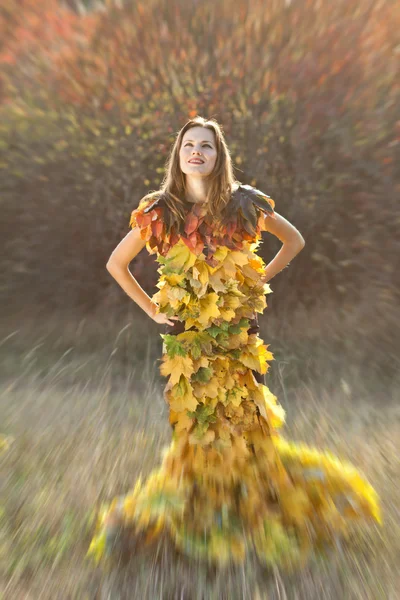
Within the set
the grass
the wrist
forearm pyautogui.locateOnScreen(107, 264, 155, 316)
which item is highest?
forearm pyautogui.locateOnScreen(107, 264, 155, 316)

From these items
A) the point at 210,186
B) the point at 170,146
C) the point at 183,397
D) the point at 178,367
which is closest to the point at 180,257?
the point at 210,186

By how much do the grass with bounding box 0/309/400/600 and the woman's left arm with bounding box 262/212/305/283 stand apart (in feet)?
3.20

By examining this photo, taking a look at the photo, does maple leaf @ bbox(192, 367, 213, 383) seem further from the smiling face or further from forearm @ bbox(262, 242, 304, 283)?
the smiling face

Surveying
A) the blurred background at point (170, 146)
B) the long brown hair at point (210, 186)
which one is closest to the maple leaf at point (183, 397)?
the long brown hair at point (210, 186)

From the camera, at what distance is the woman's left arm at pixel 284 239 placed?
84.4 inches

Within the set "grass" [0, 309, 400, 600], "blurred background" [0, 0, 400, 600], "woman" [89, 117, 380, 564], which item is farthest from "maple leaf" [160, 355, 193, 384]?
"blurred background" [0, 0, 400, 600]

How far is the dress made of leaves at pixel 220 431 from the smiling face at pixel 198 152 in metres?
0.12

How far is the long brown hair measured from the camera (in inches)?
76.7

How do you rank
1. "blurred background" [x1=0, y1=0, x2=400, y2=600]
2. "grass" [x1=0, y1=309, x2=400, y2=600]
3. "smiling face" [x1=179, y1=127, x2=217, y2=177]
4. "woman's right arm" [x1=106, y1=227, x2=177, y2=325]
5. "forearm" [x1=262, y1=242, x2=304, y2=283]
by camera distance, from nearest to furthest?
"grass" [x1=0, y1=309, x2=400, y2=600] < "smiling face" [x1=179, y1=127, x2=217, y2=177] < "woman's right arm" [x1=106, y1=227, x2=177, y2=325] < "forearm" [x1=262, y1=242, x2=304, y2=283] < "blurred background" [x1=0, y1=0, x2=400, y2=600]

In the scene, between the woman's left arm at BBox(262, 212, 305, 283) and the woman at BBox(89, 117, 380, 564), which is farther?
the woman's left arm at BBox(262, 212, 305, 283)

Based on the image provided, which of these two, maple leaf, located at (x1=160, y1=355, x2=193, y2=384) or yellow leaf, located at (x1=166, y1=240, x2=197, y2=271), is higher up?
yellow leaf, located at (x1=166, y1=240, x2=197, y2=271)

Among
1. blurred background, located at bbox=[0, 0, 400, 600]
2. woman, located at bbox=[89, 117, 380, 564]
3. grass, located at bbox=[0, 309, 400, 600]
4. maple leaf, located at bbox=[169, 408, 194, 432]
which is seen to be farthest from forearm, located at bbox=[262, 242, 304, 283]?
blurred background, located at bbox=[0, 0, 400, 600]

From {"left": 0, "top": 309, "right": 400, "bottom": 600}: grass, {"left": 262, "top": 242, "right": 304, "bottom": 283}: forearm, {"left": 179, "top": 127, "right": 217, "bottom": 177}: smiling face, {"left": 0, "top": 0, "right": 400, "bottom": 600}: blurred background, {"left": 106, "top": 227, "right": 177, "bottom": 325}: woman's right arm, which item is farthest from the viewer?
{"left": 0, "top": 0, "right": 400, "bottom": 600}: blurred background

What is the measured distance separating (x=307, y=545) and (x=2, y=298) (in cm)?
400
